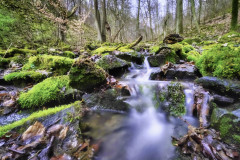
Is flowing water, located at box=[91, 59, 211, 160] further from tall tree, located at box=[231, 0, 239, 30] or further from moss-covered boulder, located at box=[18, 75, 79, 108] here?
tall tree, located at box=[231, 0, 239, 30]

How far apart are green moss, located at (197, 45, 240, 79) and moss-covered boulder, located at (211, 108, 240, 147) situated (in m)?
1.32

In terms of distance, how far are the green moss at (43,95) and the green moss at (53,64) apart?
1191mm

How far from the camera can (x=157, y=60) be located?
5.32 metres

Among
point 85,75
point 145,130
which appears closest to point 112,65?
point 85,75

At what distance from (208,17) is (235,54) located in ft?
103

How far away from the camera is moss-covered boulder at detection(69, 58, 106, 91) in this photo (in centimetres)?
274

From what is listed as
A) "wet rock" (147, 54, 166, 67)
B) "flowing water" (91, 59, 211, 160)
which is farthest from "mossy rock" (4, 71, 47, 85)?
"wet rock" (147, 54, 166, 67)

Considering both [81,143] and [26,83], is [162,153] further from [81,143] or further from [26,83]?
[26,83]

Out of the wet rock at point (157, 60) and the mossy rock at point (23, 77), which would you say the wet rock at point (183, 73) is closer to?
the wet rock at point (157, 60)

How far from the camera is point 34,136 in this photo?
1.65m

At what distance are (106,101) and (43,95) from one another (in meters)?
1.40

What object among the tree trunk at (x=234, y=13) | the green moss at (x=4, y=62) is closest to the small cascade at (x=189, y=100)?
the green moss at (x=4, y=62)

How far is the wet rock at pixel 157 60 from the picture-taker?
519 centimetres

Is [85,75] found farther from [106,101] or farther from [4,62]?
[4,62]
